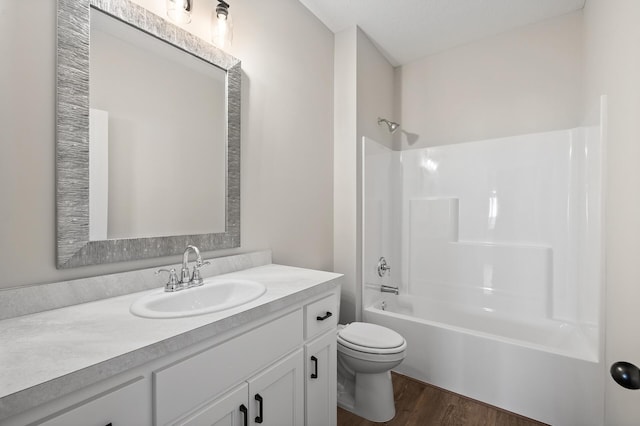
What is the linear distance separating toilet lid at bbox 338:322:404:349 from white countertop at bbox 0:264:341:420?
88 cm

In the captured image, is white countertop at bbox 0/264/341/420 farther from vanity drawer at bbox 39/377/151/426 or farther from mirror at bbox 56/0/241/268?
mirror at bbox 56/0/241/268

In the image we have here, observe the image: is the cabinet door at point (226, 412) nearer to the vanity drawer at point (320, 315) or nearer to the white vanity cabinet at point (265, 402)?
the white vanity cabinet at point (265, 402)

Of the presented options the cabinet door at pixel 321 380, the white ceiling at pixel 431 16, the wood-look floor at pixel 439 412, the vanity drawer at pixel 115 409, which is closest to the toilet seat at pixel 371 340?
the cabinet door at pixel 321 380

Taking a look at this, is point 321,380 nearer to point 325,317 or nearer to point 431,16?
point 325,317

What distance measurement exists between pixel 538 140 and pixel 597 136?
0.61 meters

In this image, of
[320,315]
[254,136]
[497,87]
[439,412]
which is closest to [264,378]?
[320,315]

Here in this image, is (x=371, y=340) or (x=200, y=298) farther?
(x=371, y=340)

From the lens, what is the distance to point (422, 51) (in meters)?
2.76

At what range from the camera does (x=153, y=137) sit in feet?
4.19

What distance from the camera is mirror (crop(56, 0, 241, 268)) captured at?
102 centimetres

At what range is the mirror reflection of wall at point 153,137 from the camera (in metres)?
1.11

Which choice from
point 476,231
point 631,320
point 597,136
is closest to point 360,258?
point 476,231

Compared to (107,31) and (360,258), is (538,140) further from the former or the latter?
(107,31)

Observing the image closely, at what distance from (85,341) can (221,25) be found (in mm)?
1461
